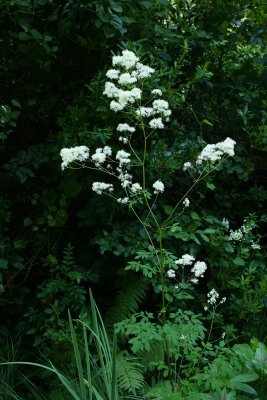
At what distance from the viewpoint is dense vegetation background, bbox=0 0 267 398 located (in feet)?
8.46

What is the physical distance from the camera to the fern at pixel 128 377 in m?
2.24

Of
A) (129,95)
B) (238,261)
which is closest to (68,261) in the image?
(238,261)

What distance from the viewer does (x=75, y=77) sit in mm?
2895

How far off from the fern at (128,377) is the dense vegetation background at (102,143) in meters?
0.32

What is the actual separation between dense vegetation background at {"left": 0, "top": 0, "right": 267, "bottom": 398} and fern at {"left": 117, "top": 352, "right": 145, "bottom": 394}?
323 millimetres

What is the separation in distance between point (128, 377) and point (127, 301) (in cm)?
48

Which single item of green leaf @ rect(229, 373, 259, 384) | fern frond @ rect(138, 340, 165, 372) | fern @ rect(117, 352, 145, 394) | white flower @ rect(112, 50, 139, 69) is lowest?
fern frond @ rect(138, 340, 165, 372)

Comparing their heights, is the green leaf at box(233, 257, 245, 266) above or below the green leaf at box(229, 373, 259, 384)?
below

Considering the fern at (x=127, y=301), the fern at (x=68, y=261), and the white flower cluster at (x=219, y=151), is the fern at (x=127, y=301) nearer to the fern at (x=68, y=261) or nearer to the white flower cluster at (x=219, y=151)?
the fern at (x=68, y=261)

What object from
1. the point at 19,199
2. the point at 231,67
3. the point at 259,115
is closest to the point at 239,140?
the point at 259,115

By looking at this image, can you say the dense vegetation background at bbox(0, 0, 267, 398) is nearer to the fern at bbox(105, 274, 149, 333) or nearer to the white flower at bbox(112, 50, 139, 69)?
the fern at bbox(105, 274, 149, 333)

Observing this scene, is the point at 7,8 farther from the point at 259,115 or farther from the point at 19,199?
the point at 259,115

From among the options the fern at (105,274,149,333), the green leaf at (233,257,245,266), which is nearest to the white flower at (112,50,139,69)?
the fern at (105,274,149,333)

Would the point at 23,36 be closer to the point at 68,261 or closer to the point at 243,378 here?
the point at 68,261
